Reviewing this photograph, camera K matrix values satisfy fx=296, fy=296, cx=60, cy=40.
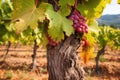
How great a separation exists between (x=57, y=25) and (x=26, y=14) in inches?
9.2

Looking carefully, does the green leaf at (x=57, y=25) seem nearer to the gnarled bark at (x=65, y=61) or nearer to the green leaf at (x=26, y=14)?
the green leaf at (x=26, y=14)

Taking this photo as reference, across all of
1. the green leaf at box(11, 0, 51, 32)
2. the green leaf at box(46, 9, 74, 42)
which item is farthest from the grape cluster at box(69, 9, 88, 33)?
the green leaf at box(11, 0, 51, 32)

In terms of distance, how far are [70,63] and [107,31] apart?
22953mm

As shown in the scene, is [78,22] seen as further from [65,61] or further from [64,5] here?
[65,61]

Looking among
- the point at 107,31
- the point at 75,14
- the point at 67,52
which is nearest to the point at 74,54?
the point at 67,52

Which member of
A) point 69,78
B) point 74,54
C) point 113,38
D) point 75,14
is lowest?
point 113,38

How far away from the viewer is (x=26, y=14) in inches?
72.8

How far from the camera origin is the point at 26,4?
6.31ft

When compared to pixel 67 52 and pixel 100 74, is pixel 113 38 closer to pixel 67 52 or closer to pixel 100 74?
pixel 100 74

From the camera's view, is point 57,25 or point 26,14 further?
point 57,25

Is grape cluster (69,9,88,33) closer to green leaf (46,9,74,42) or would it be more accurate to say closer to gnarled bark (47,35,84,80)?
gnarled bark (47,35,84,80)

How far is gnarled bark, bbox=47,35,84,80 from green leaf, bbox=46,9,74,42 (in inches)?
22.4

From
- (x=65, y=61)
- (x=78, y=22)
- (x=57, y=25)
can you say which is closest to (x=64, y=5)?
(x=57, y=25)

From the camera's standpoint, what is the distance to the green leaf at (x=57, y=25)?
195 cm
